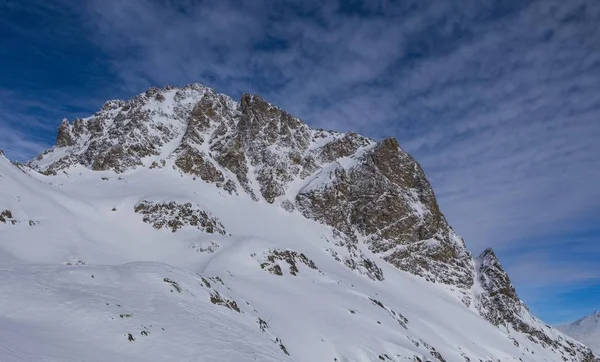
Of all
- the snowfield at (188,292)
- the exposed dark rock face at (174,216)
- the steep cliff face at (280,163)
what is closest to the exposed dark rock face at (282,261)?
the snowfield at (188,292)

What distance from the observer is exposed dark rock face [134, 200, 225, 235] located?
172 ft

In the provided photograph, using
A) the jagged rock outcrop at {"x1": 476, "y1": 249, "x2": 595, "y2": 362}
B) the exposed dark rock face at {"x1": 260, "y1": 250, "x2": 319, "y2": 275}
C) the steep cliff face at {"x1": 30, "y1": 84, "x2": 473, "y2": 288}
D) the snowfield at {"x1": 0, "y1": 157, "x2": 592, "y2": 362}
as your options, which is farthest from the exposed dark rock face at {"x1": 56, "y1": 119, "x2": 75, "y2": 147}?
the jagged rock outcrop at {"x1": 476, "y1": 249, "x2": 595, "y2": 362}

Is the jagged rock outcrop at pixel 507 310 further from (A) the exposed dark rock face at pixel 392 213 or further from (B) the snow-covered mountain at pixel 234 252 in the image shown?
(A) the exposed dark rock face at pixel 392 213

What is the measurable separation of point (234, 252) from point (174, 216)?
1309 cm

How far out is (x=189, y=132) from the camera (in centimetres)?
7675

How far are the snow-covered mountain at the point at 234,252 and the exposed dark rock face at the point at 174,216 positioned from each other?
244 millimetres

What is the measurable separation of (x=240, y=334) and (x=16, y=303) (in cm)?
1032

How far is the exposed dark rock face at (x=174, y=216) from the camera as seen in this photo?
172 feet

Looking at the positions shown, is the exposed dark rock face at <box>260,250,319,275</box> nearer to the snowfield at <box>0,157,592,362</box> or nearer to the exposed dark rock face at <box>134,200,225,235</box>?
the snowfield at <box>0,157,592,362</box>

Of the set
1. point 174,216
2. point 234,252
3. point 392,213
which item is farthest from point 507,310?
point 174,216

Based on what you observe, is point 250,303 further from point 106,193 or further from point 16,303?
point 106,193

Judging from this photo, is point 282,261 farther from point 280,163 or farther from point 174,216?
point 280,163

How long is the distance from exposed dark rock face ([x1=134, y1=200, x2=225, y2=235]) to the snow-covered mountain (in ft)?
0.80

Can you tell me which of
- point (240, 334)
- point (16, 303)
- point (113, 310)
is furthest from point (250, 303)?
point (16, 303)
